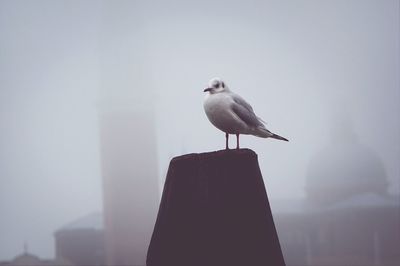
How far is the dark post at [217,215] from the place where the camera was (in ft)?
8.38

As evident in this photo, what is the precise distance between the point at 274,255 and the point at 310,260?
18492 mm

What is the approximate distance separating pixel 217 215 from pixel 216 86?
2.83 feet

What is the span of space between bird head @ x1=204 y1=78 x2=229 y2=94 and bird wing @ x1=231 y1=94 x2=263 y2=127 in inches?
3.9

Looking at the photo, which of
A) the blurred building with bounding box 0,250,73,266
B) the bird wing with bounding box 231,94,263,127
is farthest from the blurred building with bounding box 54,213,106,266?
the bird wing with bounding box 231,94,263,127

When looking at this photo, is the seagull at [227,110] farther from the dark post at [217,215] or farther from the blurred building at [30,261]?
the blurred building at [30,261]

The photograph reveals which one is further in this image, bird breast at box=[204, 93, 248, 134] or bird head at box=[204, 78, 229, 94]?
bird head at box=[204, 78, 229, 94]

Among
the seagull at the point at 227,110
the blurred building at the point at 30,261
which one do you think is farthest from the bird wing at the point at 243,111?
the blurred building at the point at 30,261

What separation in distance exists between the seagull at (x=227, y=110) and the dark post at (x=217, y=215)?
38 cm

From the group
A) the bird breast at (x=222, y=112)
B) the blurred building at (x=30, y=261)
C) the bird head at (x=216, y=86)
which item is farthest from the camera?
the blurred building at (x=30, y=261)

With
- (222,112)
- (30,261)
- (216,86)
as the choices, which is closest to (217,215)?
(222,112)

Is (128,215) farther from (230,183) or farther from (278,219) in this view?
(230,183)

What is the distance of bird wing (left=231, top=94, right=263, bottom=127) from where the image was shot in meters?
3.00

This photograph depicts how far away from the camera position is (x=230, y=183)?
258 cm

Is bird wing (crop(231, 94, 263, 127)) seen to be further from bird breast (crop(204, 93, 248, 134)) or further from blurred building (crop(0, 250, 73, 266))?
blurred building (crop(0, 250, 73, 266))
